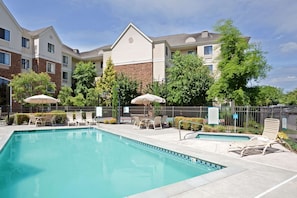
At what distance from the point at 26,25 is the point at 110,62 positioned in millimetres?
11610

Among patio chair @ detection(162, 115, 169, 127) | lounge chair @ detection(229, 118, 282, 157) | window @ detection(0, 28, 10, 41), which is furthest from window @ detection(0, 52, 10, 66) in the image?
lounge chair @ detection(229, 118, 282, 157)

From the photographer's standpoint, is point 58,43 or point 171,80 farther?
point 58,43

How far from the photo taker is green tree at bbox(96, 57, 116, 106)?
95.5 ft

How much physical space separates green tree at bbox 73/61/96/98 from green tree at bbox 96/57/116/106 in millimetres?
3544

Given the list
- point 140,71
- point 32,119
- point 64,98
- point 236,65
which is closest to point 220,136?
point 236,65

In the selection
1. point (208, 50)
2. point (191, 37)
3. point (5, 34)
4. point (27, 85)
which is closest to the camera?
point (27, 85)

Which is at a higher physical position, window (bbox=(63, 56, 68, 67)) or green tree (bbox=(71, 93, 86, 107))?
window (bbox=(63, 56, 68, 67))

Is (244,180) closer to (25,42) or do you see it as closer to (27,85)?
(27,85)

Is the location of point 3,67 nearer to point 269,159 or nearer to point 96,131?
point 96,131

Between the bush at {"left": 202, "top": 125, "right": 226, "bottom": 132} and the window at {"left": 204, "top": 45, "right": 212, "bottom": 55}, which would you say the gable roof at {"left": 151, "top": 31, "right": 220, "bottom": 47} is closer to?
the window at {"left": 204, "top": 45, "right": 212, "bottom": 55}

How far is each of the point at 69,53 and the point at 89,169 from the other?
101 ft

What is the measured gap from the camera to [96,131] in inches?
662

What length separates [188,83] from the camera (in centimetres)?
2419

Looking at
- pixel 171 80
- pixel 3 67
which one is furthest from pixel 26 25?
pixel 171 80
